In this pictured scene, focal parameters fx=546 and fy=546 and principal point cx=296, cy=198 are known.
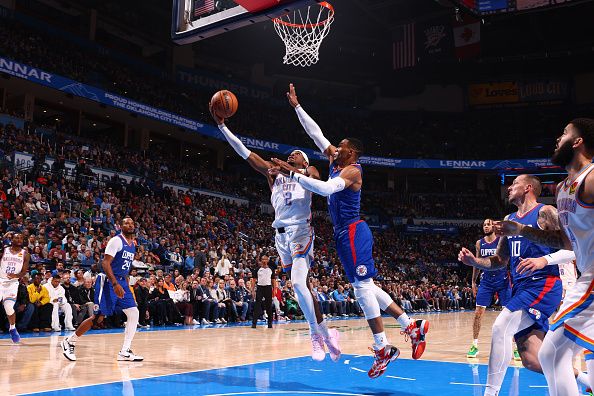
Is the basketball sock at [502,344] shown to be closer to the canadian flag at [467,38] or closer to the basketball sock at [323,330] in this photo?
the basketball sock at [323,330]

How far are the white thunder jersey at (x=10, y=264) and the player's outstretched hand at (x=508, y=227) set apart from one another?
7.96 m

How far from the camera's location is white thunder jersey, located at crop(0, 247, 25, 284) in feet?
28.7

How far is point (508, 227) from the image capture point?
3.19 metres

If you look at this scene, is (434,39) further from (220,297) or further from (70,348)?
(70,348)

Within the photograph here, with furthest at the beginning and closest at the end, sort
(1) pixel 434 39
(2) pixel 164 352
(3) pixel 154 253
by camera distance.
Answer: (1) pixel 434 39 → (3) pixel 154 253 → (2) pixel 164 352

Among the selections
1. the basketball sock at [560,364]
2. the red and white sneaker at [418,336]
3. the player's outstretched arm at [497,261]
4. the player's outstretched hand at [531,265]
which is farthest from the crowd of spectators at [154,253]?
the basketball sock at [560,364]

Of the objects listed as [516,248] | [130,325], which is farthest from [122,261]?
[516,248]

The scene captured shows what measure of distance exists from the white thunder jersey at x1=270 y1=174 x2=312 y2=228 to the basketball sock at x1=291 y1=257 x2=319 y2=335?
517mm

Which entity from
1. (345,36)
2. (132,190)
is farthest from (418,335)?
(345,36)

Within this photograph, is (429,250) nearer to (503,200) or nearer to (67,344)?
(503,200)

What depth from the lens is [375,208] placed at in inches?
1396

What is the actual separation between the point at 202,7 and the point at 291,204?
369 cm

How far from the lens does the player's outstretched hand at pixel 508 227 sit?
3.19 metres

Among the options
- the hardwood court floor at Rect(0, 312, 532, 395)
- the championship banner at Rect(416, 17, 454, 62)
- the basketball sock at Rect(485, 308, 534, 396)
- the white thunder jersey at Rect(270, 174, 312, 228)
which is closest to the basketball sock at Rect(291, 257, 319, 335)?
the white thunder jersey at Rect(270, 174, 312, 228)
